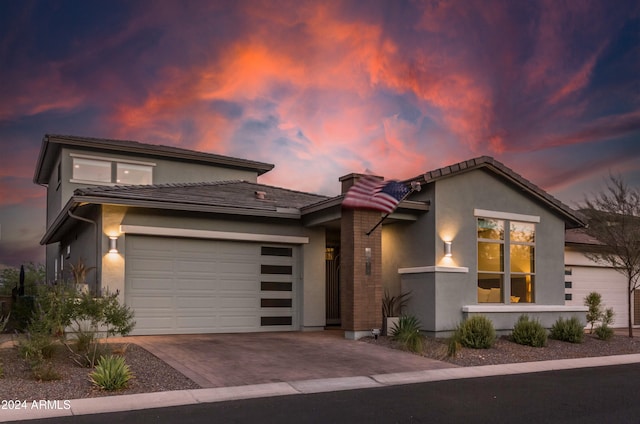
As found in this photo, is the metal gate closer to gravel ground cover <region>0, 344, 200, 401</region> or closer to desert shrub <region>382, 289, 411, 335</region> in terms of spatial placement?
desert shrub <region>382, 289, 411, 335</region>

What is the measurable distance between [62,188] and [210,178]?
18.3 feet

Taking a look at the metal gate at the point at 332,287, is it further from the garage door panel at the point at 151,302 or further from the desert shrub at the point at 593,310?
the desert shrub at the point at 593,310

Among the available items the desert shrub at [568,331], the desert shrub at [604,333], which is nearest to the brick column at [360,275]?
the desert shrub at [568,331]

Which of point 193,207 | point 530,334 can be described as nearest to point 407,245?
point 530,334

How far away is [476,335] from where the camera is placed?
1396 centimetres

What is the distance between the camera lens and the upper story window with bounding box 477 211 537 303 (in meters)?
16.5

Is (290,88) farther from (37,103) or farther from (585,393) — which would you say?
(585,393)

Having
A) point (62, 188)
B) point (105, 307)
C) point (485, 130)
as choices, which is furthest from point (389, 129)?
point (105, 307)

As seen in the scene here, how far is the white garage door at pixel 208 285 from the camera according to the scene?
14.9 meters

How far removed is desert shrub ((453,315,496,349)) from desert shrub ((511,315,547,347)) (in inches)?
44.1

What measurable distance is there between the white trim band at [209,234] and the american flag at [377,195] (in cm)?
263

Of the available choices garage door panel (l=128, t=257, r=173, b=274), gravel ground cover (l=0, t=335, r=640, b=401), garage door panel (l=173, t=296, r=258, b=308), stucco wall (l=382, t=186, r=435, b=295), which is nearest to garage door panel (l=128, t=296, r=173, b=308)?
garage door panel (l=173, t=296, r=258, b=308)

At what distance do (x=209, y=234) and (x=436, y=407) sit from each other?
884 centimetres

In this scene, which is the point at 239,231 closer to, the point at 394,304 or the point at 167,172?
the point at 394,304
